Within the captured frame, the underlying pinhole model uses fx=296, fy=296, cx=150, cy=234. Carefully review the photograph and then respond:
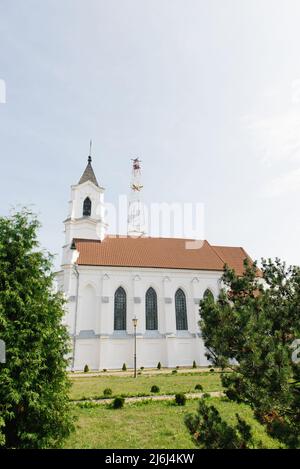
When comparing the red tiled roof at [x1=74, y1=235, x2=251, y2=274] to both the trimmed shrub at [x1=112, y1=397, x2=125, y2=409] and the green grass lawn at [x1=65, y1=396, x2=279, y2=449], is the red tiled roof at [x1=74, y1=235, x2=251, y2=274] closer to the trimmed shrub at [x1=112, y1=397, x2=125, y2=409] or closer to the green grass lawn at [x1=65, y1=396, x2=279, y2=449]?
the trimmed shrub at [x1=112, y1=397, x2=125, y2=409]

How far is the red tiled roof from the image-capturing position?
32.9 m

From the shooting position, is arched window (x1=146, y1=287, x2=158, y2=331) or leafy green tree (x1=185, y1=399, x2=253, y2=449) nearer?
leafy green tree (x1=185, y1=399, x2=253, y2=449)

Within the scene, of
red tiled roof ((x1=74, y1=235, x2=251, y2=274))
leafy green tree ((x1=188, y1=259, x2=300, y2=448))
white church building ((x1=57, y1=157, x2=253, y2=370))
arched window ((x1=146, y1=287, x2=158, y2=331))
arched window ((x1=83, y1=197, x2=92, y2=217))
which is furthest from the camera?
arched window ((x1=83, y1=197, x2=92, y2=217))

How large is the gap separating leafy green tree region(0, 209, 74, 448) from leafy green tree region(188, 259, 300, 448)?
4.04 metres

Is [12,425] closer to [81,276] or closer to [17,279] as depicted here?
[17,279]

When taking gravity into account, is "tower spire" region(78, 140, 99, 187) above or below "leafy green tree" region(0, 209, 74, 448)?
above

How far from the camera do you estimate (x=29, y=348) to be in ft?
22.6

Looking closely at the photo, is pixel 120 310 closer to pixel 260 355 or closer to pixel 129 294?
pixel 129 294

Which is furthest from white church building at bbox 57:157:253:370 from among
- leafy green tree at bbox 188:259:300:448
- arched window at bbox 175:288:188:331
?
leafy green tree at bbox 188:259:300:448

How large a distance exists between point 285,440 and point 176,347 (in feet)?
90.8

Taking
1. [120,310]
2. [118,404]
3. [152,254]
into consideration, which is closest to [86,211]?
[152,254]

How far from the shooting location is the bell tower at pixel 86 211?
35.8m

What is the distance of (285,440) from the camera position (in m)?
4.51
